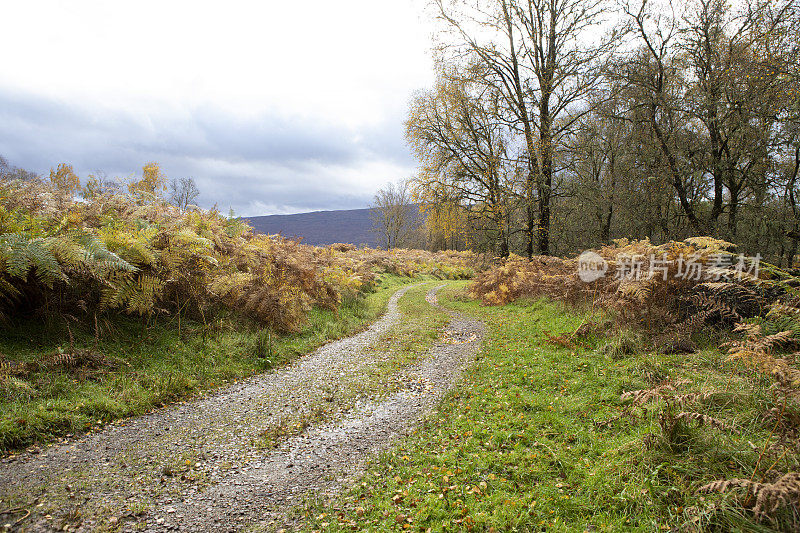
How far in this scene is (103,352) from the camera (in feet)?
20.7

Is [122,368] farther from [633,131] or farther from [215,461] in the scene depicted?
[633,131]

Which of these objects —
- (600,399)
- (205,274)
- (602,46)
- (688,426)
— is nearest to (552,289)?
(600,399)

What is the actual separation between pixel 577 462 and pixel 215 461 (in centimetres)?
412

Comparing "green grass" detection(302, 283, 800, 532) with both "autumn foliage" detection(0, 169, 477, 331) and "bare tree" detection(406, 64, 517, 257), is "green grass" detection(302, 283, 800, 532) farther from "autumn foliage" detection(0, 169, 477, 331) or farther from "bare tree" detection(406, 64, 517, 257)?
"bare tree" detection(406, 64, 517, 257)

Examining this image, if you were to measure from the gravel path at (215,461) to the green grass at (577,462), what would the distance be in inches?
21.7

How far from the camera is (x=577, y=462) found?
12.9 ft

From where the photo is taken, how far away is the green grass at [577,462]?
3116 millimetres

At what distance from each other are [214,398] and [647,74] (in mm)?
20184

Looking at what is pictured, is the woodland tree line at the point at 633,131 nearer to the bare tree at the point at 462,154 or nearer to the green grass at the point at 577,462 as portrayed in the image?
the bare tree at the point at 462,154

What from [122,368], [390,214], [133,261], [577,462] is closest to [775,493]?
[577,462]

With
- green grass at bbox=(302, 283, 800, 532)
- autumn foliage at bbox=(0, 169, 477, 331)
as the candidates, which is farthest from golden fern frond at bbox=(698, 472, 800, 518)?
autumn foliage at bbox=(0, 169, 477, 331)

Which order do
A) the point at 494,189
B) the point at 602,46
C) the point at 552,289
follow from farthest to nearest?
1. the point at 494,189
2. the point at 602,46
3. the point at 552,289

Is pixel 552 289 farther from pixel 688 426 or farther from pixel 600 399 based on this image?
pixel 688 426

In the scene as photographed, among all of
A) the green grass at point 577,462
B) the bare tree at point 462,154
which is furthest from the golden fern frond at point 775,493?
the bare tree at point 462,154
